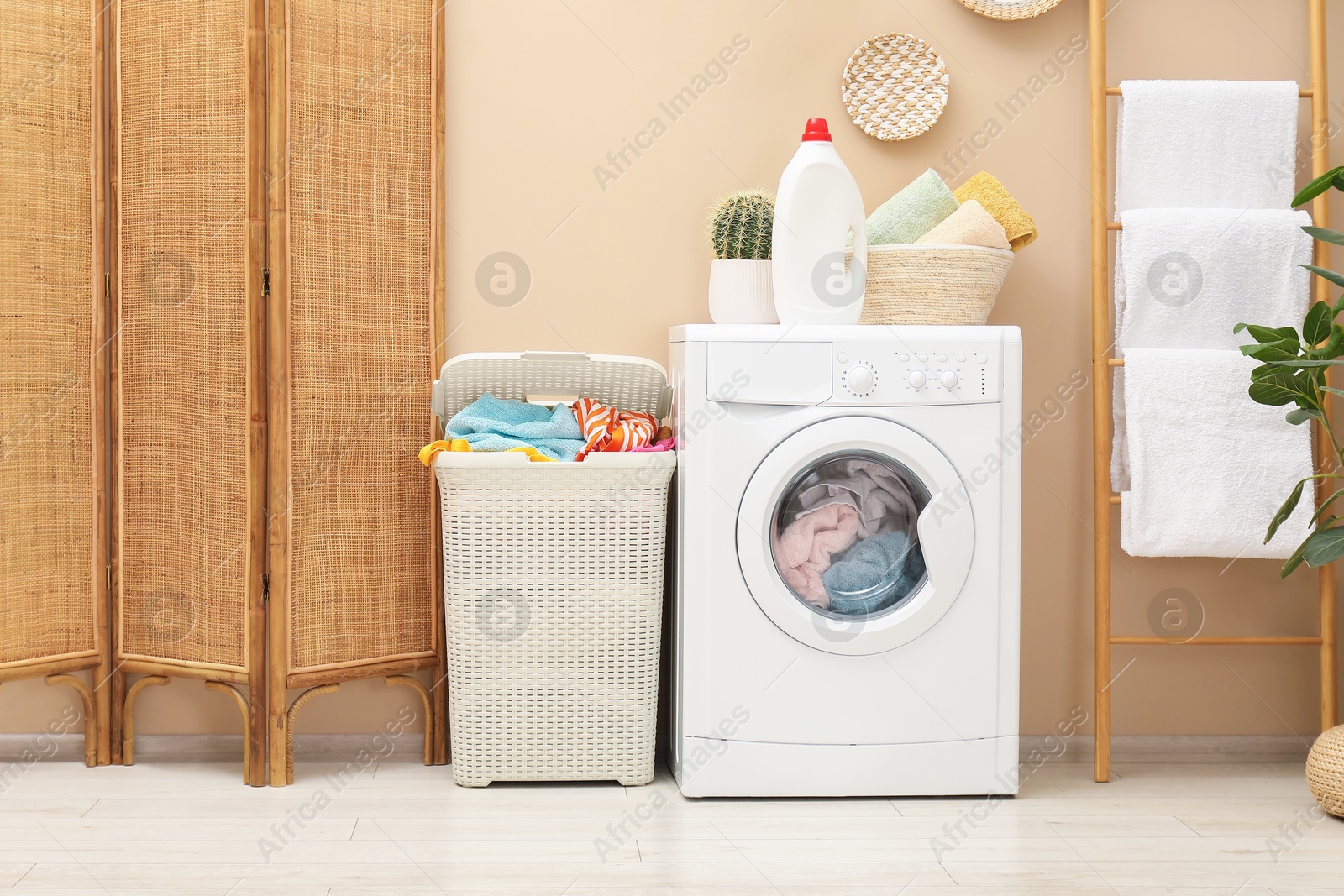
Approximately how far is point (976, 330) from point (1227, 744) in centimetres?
117

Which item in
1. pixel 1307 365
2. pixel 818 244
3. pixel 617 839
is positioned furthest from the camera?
pixel 818 244

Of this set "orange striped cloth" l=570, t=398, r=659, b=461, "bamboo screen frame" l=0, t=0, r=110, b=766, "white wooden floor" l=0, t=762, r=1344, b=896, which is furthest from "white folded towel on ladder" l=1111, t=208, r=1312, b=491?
"bamboo screen frame" l=0, t=0, r=110, b=766

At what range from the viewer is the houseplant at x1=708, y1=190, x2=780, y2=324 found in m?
2.09

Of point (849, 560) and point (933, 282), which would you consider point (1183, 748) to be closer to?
point (849, 560)

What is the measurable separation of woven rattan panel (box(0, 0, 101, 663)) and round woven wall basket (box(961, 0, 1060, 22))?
187cm

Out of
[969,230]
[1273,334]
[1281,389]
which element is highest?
[969,230]

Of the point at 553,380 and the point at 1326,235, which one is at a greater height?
the point at 1326,235

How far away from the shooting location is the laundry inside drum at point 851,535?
1.94 metres

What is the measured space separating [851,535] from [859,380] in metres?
0.29

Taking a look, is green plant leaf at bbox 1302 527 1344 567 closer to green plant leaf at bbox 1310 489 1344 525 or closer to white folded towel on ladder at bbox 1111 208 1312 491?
green plant leaf at bbox 1310 489 1344 525

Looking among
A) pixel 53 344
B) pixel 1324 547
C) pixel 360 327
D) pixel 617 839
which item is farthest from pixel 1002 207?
pixel 53 344

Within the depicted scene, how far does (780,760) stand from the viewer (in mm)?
1951

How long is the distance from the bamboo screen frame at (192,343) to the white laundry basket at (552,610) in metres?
0.40

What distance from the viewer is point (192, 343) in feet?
6.73
